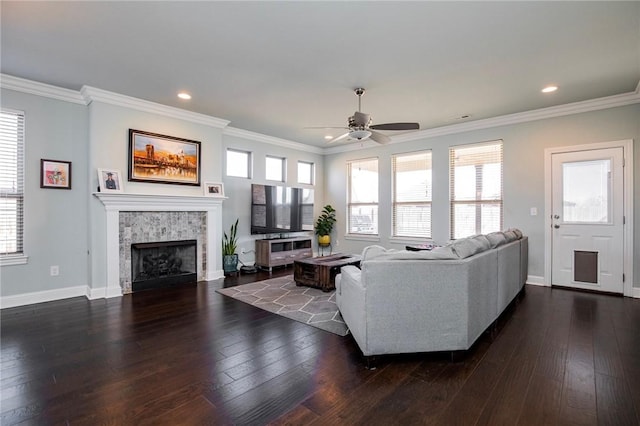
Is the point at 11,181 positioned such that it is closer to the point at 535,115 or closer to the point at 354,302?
the point at 354,302

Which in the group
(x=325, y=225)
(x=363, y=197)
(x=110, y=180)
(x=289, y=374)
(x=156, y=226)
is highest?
(x=110, y=180)

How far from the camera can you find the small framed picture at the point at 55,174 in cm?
403

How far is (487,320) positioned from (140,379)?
2900 mm

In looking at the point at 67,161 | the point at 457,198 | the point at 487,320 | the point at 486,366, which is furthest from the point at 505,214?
the point at 67,161

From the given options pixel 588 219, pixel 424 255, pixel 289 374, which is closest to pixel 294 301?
pixel 289 374

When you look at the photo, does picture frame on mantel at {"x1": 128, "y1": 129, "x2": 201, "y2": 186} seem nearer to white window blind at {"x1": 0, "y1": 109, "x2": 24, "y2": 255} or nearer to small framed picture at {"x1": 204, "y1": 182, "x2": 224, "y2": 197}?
small framed picture at {"x1": 204, "y1": 182, "x2": 224, "y2": 197}

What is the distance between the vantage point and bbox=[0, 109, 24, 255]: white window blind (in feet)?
12.5

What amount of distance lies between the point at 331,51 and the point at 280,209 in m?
3.88

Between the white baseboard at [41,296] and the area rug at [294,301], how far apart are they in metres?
1.90

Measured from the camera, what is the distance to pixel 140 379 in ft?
7.19

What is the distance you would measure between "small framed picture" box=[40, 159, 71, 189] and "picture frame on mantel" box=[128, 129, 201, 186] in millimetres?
729

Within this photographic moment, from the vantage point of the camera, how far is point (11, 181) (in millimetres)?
3869

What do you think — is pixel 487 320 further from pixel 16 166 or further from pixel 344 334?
pixel 16 166

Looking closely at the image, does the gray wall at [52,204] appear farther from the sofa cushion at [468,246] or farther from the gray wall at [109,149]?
the sofa cushion at [468,246]
